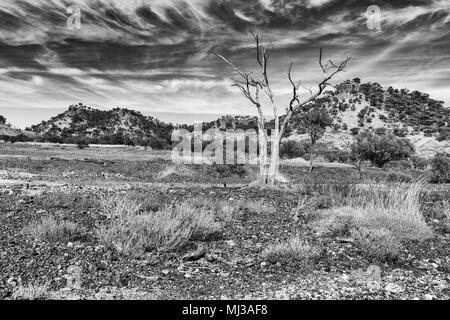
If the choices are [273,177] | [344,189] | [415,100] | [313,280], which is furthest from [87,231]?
[415,100]

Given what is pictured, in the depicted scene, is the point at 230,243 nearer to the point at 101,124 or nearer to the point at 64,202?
the point at 64,202

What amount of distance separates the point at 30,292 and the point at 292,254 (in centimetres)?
410

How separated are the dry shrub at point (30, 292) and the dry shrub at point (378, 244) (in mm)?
5328

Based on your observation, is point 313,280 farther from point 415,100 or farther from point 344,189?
point 415,100

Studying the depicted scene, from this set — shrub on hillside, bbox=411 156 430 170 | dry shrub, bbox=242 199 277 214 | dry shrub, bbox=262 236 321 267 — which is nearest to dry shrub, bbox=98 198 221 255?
dry shrub, bbox=262 236 321 267

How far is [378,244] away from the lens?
7.34 m

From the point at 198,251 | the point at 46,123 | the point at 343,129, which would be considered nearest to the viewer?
the point at 198,251

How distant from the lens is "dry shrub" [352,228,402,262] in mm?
7043

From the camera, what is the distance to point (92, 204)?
34.6 ft

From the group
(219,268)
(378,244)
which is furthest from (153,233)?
(378,244)

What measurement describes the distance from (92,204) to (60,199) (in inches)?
38.8

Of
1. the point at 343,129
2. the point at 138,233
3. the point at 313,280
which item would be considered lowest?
the point at 313,280

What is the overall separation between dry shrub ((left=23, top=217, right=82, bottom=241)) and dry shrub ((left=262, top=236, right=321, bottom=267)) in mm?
3570
